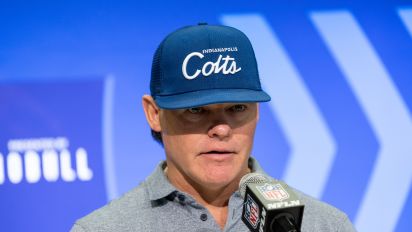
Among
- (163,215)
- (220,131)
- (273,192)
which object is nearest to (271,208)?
(273,192)

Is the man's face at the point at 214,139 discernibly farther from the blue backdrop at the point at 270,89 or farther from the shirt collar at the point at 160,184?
the blue backdrop at the point at 270,89

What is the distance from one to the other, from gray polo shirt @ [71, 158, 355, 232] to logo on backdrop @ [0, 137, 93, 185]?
93 centimetres

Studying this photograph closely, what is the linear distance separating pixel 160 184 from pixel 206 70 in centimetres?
30

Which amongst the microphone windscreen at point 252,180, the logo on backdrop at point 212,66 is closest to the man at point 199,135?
the logo on backdrop at point 212,66

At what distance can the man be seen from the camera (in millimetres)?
1435

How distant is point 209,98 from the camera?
55.2 inches

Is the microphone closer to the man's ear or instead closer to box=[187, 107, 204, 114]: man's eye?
box=[187, 107, 204, 114]: man's eye

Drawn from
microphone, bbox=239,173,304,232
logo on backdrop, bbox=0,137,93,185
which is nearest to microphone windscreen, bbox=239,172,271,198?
microphone, bbox=239,173,304,232

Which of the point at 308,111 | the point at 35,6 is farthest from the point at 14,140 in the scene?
the point at 308,111

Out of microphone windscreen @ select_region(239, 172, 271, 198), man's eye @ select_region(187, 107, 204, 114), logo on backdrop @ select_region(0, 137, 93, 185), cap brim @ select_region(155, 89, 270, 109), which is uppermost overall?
cap brim @ select_region(155, 89, 270, 109)

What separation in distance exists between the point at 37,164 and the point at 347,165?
1.19 meters

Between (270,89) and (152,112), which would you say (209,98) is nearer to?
(152,112)

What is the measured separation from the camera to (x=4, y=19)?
2551 mm

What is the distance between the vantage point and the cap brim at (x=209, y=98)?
1396 millimetres
